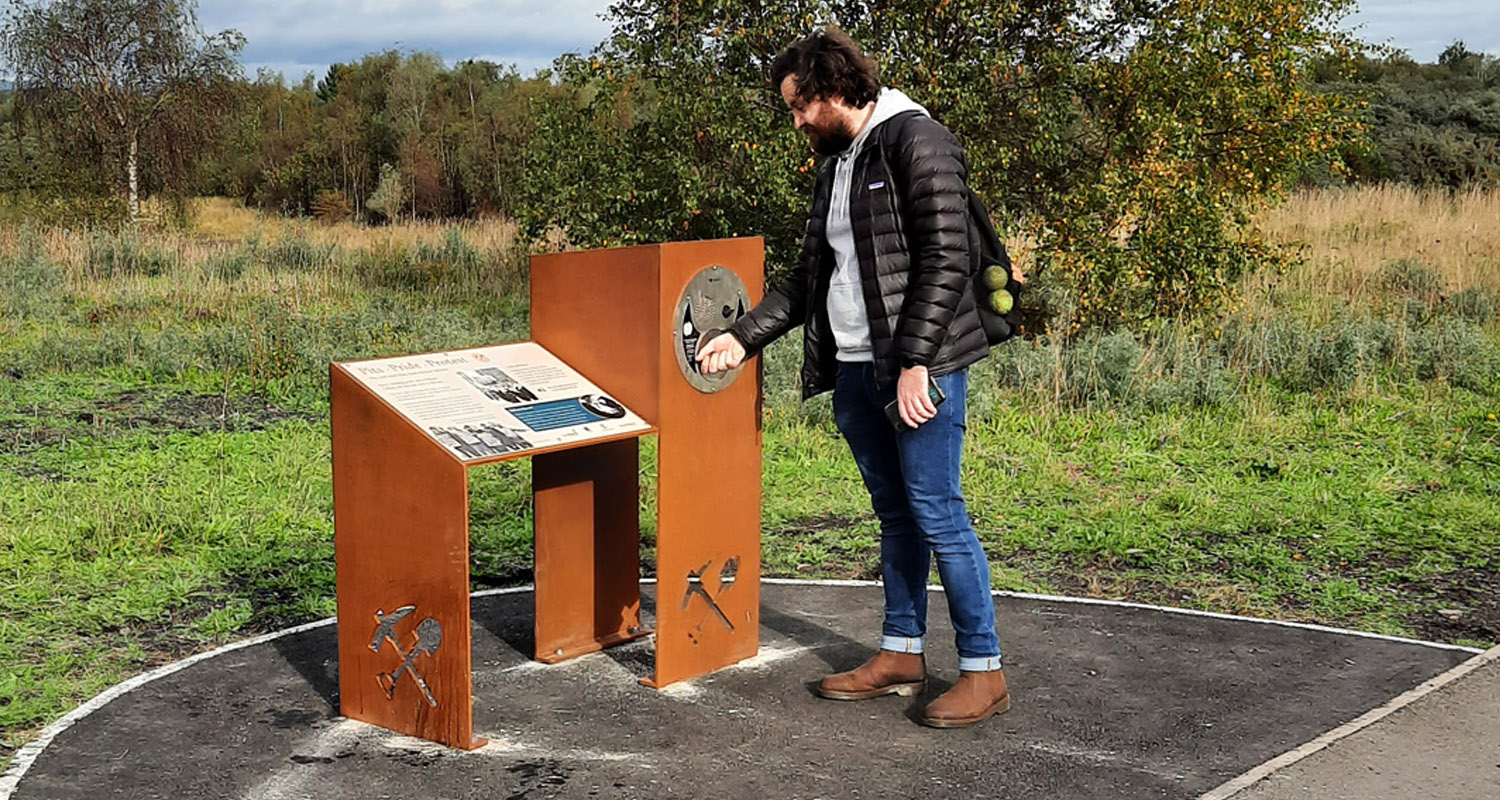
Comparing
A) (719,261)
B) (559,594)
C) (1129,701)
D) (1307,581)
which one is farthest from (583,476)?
(1307,581)

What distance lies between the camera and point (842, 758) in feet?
13.4

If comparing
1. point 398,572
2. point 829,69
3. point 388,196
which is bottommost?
point 398,572

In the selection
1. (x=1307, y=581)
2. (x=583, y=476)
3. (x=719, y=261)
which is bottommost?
(x=1307, y=581)

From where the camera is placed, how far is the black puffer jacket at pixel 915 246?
4.00m

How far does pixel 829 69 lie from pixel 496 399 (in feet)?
4.49

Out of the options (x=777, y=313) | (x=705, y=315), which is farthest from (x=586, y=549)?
(x=777, y=313)

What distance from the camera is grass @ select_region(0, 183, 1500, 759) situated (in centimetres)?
589

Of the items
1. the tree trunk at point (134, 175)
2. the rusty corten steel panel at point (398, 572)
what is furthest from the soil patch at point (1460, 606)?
the tree trunk at point (134, 175)

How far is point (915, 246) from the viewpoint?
4082mm

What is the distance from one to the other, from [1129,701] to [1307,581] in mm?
1933

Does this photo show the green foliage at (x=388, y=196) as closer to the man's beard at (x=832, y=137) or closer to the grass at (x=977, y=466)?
the grass at (x=977, y=466)

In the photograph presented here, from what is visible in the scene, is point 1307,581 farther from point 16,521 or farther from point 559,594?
point 16,521

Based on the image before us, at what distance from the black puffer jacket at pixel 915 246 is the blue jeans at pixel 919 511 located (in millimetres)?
125

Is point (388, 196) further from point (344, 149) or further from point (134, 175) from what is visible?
point (134, 175)
